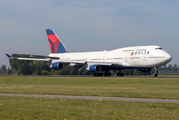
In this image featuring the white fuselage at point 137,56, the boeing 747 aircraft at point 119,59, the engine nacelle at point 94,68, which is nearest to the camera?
the white fuselage at point 137,56

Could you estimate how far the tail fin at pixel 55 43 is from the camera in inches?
2997

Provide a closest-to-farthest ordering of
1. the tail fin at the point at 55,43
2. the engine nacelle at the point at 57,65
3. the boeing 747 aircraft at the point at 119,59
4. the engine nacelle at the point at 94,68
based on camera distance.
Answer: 1. the boeing 747 aircraft at the point at 119,59
2. the engine nacelle at the point at 94,68
3. the engine nacelle at the point at 57,65
4. the tail fin at the point at 55,43

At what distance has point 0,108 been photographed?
14352 millimetres

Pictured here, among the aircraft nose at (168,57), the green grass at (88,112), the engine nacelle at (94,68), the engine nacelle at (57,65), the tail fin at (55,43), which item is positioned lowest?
the green grass at (88,112)

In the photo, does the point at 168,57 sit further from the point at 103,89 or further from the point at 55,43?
the point at 55,43

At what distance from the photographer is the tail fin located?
250 ft

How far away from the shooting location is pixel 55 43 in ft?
253

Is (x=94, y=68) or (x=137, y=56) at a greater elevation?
(x=137, y=56)

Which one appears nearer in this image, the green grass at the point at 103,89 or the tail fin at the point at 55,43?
the green grass at the point at 103,89

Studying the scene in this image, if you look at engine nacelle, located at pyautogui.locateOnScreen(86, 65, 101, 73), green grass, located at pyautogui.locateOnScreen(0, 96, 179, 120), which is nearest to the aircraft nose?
engine nacelle, located at pyautogui.locateOnScreen(86, 65, 101, 73)

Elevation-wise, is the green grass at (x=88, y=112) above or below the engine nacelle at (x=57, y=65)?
below

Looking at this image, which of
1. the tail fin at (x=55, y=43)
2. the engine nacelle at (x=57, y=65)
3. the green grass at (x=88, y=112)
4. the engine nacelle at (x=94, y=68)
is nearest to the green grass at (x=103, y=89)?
the green grass at (x=88, y=112)

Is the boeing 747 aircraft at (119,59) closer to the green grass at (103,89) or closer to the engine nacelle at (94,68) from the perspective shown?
the engine nacelle at (94,68)

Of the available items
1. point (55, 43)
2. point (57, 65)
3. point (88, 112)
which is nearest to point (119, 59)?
point (57, 65)
